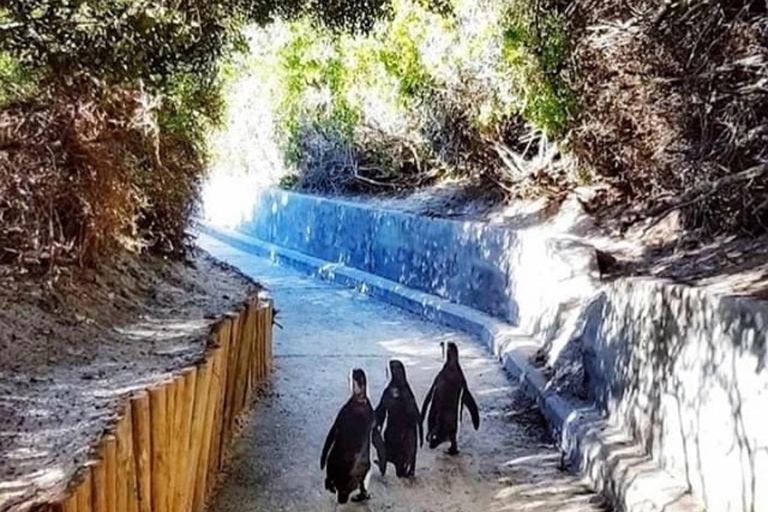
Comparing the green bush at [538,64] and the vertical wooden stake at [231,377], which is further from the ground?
the green bush at [538,64]

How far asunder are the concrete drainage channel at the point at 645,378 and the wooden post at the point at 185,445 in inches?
71.8

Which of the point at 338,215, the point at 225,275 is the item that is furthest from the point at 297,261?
the point at 225,275

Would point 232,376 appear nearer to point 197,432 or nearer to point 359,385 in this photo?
point 359,385

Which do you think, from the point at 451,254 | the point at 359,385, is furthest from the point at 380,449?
the point at 451,254

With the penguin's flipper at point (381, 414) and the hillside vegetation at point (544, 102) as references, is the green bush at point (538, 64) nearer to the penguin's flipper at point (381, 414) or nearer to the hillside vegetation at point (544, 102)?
the hillside vegetation at point (544, 102)

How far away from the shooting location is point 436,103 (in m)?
10.4

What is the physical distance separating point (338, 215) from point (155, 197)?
602 cm

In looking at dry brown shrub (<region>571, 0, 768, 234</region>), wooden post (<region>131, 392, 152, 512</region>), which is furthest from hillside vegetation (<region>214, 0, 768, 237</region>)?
wooden post (<region>131, 392, 152, 512</region>)

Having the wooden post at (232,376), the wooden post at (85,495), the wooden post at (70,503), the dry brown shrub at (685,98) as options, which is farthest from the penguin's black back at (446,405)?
the wooden post at (70,503)

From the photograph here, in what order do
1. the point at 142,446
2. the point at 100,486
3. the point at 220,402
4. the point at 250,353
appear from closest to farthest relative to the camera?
the point at 100,486, the point at 142,446, the point at 220,402, the point at 250,353

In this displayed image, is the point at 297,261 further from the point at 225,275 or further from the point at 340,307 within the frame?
the point at 225,275

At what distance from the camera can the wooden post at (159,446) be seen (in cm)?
299

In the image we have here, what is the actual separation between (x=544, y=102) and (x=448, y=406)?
391cm

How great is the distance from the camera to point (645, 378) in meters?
4.32
